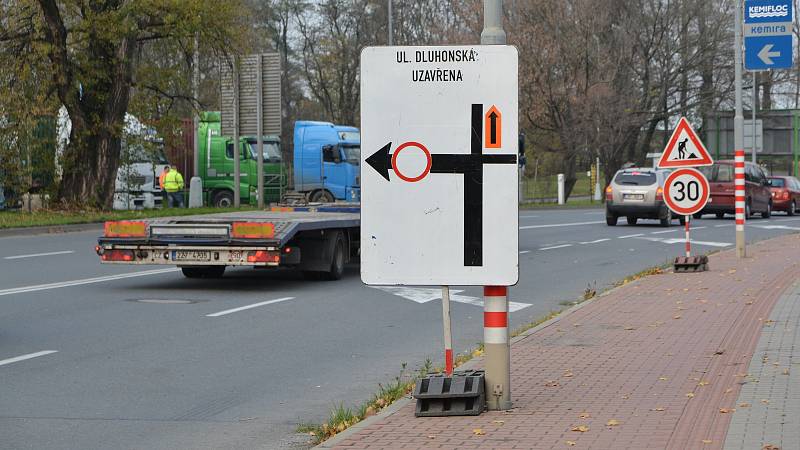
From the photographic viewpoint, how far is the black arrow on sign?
292 inches

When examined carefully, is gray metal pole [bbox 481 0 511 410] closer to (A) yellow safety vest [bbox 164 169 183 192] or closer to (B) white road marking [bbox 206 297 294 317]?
(B) white road marking [bbox 206 297 294 317]

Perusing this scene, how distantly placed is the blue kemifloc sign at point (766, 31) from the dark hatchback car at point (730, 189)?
65.1ft

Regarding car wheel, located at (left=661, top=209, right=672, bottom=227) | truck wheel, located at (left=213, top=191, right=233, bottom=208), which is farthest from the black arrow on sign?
truck wheel, located at (left=213, top=191, right=233, bottom=208)

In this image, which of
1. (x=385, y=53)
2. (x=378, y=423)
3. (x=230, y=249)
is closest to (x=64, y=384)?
(x=378, y=423)

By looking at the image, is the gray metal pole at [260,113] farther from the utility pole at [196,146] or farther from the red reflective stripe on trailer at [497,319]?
the red reflective stripe on trailer at [497,319]

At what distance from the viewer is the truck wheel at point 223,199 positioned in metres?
49.5

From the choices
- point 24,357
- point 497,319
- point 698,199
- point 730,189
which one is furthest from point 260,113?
point 497,319

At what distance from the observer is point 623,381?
28.7ft

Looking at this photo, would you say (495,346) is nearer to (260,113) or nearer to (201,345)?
(201,345)

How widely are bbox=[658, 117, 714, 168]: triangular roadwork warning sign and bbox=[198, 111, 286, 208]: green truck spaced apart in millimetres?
30844

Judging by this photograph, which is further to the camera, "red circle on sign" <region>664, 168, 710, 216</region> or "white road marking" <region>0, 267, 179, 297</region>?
"red circle on sign" <region>664, 168, 710, 216</region>

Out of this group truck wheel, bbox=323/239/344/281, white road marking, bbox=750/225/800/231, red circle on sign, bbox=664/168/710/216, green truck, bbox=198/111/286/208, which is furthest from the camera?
green truck, bbox=198/111/286/208

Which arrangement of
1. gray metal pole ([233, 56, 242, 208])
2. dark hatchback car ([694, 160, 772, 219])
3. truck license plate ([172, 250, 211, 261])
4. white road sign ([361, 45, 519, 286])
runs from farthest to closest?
dark hatchback car ([694, 160, 772, 219])
gray metal pole ([233, 56, 242, 208])
truck license plate ([172, 250, 211, 261])
white road sign ([361, 45, 519, 286])

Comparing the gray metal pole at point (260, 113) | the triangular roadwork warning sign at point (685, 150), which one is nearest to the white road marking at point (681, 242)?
the triangular roadwork warning sign at point (685, 150)
